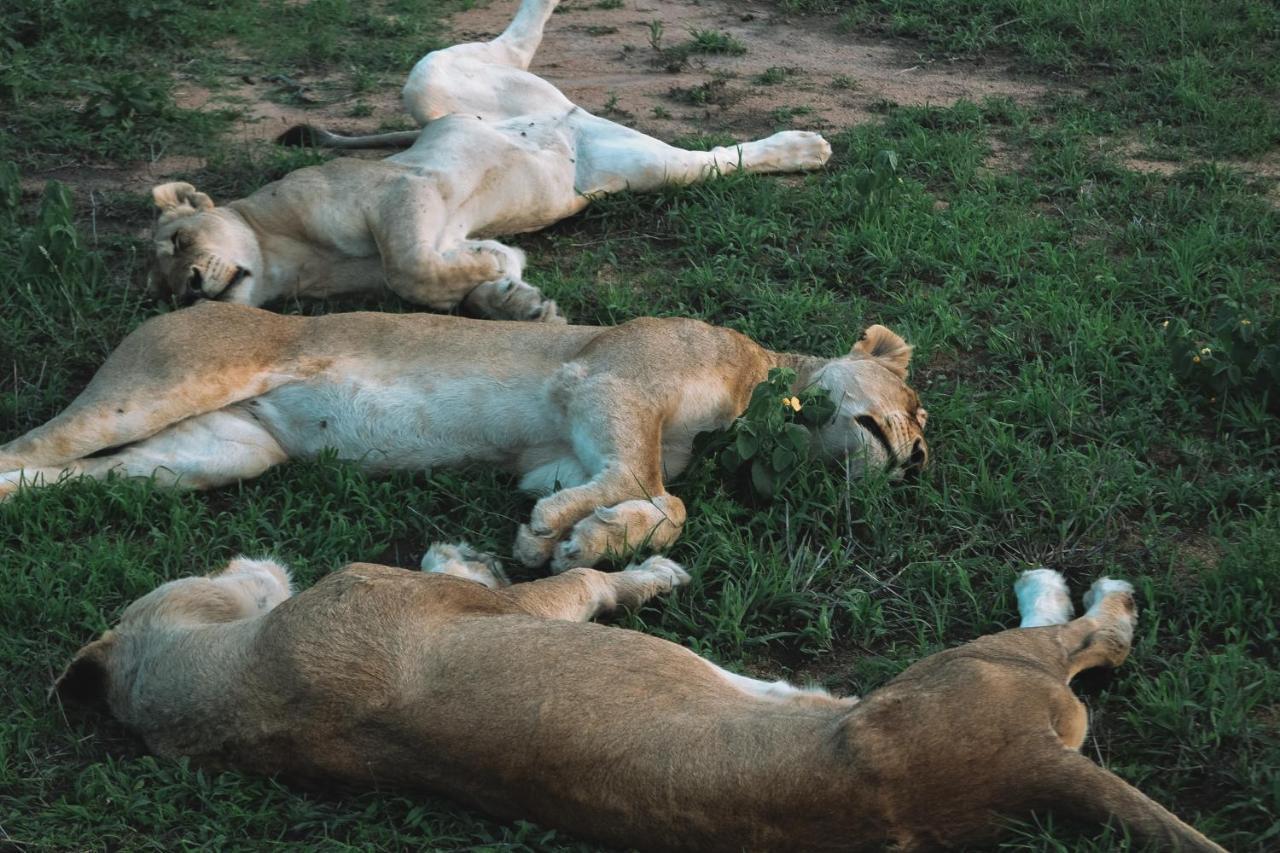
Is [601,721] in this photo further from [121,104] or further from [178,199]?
[121,104]

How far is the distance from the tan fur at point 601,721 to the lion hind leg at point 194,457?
1119 millimetres

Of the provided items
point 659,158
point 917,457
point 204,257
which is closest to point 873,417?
point 917,457

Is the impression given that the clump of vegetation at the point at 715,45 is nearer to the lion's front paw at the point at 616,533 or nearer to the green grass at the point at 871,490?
the green grass at the point at 871,490

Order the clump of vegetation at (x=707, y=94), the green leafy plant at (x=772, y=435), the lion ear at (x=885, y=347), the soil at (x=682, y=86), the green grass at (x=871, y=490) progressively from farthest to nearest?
the clump of vegetation at (x=707, y=94) → the soil at (x=682, y=86) → the lion ear at (x=885, y=347) → the green leafy plant at (x=772, y=435) → the green grass at (x=871, y=490)

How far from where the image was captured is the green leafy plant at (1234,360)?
5.27 metres

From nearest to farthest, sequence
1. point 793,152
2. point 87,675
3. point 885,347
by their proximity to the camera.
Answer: point 87,675 < point 885,347 < point 793,152

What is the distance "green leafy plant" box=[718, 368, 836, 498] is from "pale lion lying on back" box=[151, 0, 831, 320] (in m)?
1.38

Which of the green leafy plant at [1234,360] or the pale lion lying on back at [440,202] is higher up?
the pale lion lying on back at [440,202]

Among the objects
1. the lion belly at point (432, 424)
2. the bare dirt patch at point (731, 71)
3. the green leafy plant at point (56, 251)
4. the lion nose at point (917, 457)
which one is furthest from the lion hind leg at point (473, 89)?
the lion nose at point (917, 457)

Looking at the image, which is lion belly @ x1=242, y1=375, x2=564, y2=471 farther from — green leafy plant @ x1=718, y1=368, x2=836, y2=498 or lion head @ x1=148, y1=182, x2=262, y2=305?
lion head @ x1=148, y1=182, x2=262, y2=305

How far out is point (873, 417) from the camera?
518 cm

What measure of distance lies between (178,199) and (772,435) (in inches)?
119

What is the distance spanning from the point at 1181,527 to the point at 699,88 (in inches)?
174

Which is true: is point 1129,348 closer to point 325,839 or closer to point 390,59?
point 325,839
